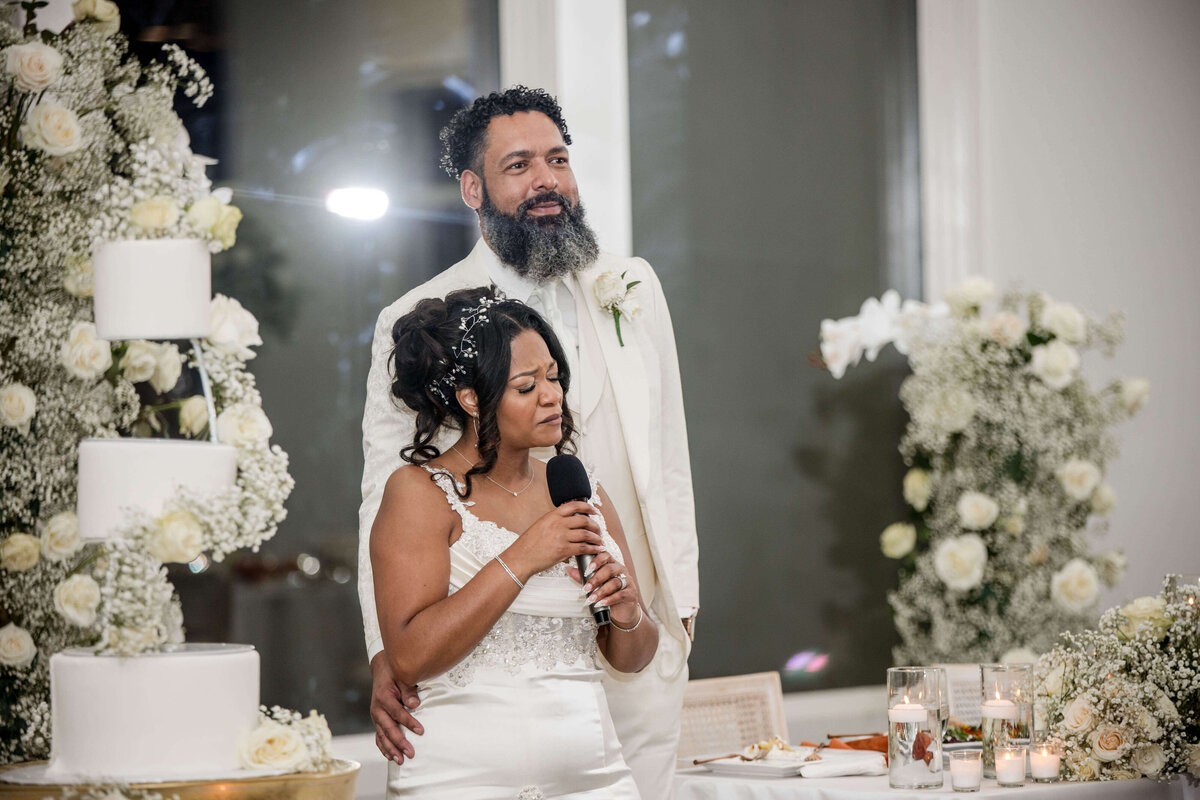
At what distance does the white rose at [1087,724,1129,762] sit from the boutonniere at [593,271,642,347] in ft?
4.90

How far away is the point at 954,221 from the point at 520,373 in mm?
3684

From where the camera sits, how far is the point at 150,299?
2.54 metres

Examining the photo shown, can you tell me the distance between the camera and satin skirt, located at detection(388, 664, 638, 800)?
2.46 meters

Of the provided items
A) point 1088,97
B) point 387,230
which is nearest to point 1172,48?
point 1088,97

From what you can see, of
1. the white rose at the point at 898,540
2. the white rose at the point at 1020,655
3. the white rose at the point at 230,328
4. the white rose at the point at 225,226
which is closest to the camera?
the white rose at the point at 225,226

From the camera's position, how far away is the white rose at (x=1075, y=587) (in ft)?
16.1

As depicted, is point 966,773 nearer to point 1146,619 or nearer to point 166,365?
point 1146,619

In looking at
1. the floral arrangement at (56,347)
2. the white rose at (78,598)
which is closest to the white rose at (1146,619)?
the floral arrangement at (56,347)

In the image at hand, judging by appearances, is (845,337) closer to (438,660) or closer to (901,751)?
(901,751)

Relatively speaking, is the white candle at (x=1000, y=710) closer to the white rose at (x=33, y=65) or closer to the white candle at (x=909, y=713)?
the white candle at (x=909, y=713)

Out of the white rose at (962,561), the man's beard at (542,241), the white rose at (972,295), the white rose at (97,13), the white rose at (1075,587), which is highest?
the white rose at (97,13)

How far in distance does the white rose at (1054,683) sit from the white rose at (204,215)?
226 cm

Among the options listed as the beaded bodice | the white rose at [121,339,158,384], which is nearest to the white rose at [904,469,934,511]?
the beaded bodice

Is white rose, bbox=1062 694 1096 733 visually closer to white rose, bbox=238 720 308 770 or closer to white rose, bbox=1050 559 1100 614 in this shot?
white rose, bbox=238 720 308 770
